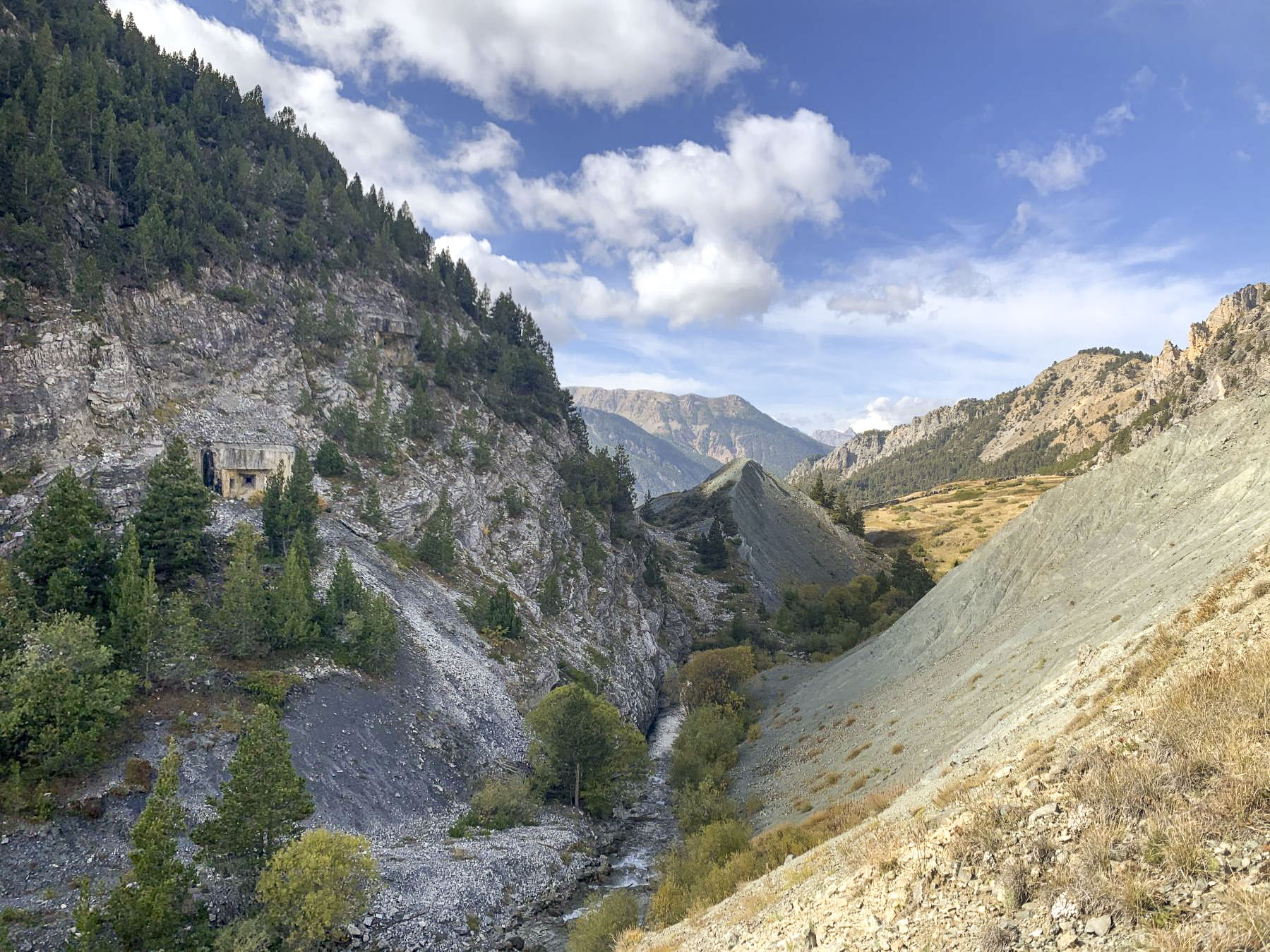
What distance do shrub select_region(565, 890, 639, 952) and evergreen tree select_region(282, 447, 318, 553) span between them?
117 ft

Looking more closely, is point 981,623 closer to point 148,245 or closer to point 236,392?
point 236,392

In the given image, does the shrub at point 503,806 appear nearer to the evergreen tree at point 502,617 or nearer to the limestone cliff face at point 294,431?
the limestone cliff face at point 294,431

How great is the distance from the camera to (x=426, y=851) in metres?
34.0

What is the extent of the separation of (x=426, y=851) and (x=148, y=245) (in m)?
68.4

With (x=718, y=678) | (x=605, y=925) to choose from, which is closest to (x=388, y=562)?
(x=718, y=678)

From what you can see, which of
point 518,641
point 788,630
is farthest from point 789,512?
point 518,641

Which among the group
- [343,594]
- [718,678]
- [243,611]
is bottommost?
[718,678]

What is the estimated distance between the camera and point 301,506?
5294 cm

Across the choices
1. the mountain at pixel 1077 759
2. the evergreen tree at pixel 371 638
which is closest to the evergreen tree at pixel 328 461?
the evergreen tree at pixel 371 638

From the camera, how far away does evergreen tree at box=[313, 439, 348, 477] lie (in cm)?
6650

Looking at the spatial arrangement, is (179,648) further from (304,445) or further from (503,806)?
(304,445)

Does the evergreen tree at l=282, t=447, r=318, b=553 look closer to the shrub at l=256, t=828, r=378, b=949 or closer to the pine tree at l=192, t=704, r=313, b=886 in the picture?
the pine tree at l=192, t=704, r=313, b=886

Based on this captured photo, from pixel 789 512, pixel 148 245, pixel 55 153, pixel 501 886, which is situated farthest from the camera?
pixel 789 512

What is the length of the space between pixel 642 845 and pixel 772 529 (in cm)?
9714
